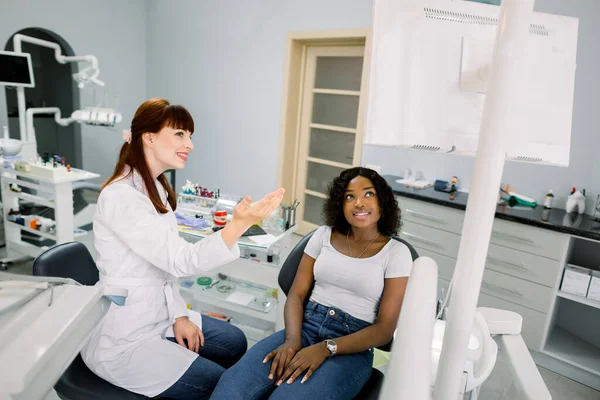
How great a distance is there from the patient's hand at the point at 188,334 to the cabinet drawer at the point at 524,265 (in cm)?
201

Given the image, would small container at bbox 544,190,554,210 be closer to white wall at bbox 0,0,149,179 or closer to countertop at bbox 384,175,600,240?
countertop at bbox 384,175,600,240

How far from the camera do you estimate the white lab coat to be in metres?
1.23

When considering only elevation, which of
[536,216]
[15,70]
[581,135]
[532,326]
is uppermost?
[15,70]

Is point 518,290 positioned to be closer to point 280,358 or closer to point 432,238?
point 432,238

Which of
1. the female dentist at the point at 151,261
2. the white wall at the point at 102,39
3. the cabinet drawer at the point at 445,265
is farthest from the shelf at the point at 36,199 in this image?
the cabinet drawer at the point at 445,265

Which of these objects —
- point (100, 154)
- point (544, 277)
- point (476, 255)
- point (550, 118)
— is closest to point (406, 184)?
point (544, 277)

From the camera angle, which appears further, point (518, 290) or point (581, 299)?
point (518, 290)

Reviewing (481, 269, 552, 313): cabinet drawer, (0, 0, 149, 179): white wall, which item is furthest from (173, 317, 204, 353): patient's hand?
(0, 0, 149, 179): white wall

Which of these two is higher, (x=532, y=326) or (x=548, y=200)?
(x=548, y=200)

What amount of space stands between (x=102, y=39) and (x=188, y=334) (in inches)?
177

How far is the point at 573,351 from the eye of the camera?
261cm

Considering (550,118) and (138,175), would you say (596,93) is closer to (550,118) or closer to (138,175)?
(550,118)

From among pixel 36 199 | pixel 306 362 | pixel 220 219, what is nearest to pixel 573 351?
pixel 306 362

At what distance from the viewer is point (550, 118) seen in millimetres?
721
